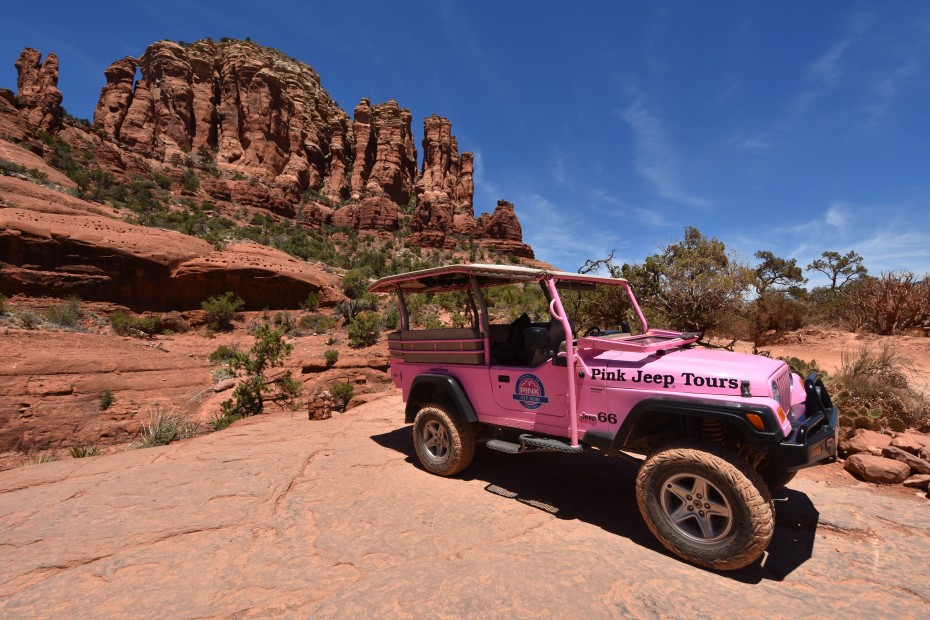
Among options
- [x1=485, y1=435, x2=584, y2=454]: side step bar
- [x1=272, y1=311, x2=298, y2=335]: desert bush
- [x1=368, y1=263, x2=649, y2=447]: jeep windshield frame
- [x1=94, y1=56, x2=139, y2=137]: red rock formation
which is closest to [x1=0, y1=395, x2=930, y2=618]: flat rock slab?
Result: [x1=485, y1=435, x2=584, y2=454]: side step bar

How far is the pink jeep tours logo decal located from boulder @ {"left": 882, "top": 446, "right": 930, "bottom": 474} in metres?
4.14

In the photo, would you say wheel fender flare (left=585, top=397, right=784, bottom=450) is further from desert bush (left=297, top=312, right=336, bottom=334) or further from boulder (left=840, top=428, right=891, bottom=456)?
desert bush (left=297, top=312, right=336, bottom=334)

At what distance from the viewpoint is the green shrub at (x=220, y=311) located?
889 inches

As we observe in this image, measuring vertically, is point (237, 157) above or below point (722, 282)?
above

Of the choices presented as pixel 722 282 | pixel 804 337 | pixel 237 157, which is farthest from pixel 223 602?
pixel 237 157

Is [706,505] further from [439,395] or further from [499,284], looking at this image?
[499,284]

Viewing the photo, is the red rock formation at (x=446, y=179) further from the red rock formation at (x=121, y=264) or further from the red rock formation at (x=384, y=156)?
the red rock formation at (x=121, y=264)

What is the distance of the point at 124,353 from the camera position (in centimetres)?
1362

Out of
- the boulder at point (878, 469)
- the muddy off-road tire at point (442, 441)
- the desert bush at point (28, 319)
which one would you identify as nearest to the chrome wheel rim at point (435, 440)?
the muddy off-road tire at point (442, 441)

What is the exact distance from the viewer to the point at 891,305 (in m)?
16.3

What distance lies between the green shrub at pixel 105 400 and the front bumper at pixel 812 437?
14.0 m

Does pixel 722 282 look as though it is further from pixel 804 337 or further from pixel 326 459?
pixel 326 459

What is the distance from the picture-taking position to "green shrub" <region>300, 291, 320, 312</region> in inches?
987

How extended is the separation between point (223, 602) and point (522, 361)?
10.5 ft
